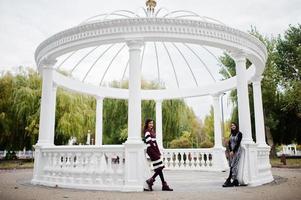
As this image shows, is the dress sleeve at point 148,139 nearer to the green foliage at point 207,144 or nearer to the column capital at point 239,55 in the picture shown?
the column capital at point 239,55

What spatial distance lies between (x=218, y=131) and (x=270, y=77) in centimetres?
1286

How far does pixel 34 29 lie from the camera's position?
13008 mm

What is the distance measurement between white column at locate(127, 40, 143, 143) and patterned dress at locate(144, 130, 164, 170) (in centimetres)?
27

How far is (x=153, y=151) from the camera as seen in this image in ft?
26.3

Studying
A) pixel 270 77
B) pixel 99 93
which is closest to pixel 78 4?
pixel 99 93

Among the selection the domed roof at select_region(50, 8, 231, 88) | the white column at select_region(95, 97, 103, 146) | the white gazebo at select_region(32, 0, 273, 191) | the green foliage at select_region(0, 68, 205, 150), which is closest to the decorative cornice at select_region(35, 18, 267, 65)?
the white gazebo at select_region(32, 0, 273, 191)

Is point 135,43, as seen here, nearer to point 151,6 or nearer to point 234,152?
point 151,6

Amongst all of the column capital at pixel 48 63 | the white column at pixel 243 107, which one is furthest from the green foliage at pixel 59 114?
the white column at pixel 243 107

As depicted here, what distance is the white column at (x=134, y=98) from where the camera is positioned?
319 inches

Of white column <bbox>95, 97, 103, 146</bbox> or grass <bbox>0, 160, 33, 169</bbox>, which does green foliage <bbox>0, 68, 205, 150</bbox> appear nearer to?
grass <bbox>0, 160, 33, 169</bbox>

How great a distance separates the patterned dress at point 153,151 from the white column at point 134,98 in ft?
0.89

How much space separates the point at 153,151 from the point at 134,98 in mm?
1644

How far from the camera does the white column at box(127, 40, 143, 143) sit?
26.6 ft

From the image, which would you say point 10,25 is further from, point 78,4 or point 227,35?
point 227,35
